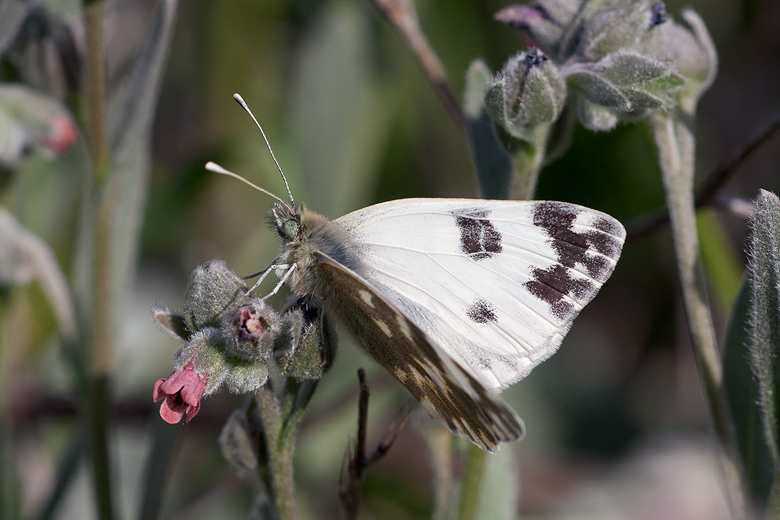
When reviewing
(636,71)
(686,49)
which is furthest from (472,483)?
(686,49)

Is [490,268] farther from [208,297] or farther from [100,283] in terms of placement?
[100,283]

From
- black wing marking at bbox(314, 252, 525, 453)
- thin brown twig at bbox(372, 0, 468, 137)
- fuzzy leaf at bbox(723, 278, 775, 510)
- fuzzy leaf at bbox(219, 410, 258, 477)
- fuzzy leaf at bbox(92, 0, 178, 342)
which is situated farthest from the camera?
thin brown twig at bbox(372, 0, 468, 137)

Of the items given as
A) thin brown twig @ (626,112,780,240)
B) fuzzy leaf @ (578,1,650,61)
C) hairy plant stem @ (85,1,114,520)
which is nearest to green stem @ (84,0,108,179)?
hairy plant stem @ (85,1,114,520)

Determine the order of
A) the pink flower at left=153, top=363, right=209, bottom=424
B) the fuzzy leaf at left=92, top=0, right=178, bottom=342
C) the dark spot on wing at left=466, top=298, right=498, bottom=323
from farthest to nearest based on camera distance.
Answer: the fuzzy leaf at left=92, top=0, right=178, bottom=342
the dark spot on wing at left=466, top=298, right=498, bottom=323
the pink flower at left=153, top=363, right=209, bottom=424

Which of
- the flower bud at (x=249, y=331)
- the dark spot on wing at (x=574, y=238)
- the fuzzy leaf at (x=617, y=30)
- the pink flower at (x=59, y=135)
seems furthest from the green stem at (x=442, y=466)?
the pink flower at (x=59, y=135)

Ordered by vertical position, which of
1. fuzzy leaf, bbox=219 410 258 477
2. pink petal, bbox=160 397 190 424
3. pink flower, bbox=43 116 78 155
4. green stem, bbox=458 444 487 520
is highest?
pink flower, bbox=43 116 78 155

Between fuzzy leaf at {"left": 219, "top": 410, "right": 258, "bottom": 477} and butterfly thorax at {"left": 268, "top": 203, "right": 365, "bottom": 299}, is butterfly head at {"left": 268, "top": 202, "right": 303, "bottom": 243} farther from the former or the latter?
fuzzy leaf at {"left": 219, "top": 410, "right": 258, "bottom": 477}
